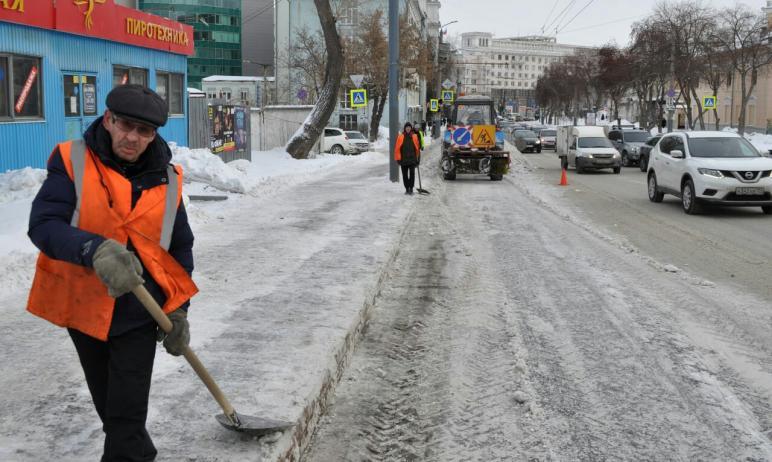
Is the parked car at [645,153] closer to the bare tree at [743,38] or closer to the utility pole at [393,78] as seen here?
the utility pole at [393,78]

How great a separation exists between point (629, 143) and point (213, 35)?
81581 millimetres

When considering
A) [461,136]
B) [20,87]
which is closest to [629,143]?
[461,136]

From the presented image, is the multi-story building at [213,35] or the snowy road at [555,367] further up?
the multi-story building at [213,35]

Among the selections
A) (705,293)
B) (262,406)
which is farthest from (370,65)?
(262,406)

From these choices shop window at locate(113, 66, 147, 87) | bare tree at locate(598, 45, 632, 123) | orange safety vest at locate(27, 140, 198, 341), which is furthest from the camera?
bare tree at locate(598, 45, 632, 123)

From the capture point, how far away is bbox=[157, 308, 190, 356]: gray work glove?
9.93ft

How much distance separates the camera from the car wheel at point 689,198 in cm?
1520

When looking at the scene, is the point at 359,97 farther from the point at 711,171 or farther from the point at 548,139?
the point at 548,139

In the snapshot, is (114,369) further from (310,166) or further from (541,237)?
(310,166)

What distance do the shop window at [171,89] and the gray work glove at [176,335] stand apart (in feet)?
64.5

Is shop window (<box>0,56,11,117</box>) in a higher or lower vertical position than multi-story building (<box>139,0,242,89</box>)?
lower

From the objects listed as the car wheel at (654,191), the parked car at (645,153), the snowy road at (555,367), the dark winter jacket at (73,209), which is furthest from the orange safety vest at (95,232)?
the parked car at (645,153)

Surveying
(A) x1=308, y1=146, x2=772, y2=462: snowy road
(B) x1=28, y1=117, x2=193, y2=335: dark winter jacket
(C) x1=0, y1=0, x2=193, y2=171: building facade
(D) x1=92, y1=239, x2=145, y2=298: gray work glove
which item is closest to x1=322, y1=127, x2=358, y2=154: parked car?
(C) x1=0, y1=0, x2=193, y2=171: building facade

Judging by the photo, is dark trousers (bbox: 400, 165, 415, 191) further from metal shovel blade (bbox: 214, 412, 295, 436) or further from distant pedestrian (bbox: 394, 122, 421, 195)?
metal shovel blade (bbox: 214, 412, 295, 436)
